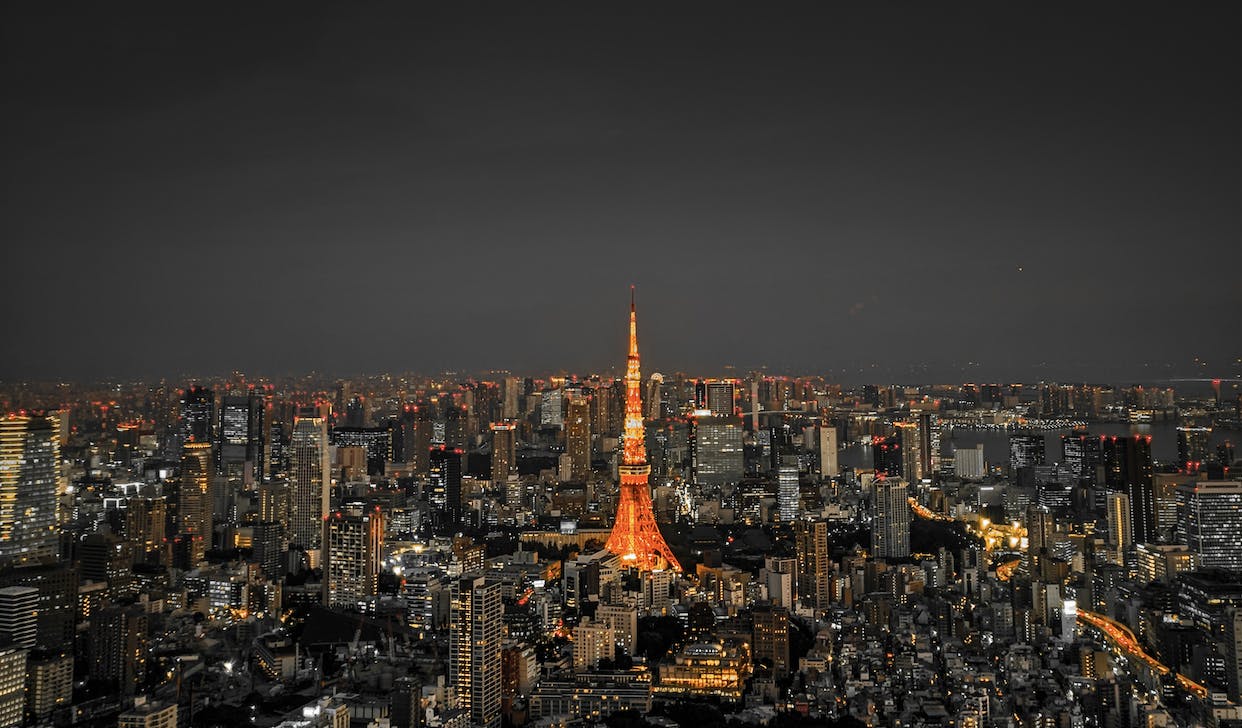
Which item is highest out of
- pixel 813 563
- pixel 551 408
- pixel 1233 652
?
pixel 551 408

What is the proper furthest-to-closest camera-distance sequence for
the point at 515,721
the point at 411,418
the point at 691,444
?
1. the point at 691,444
2. the point at 411,418
3. the point at 515,721

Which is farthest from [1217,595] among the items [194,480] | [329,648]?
[194,480]

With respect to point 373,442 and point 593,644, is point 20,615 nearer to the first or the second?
point 593,644

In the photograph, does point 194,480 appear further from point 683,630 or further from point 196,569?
→ point 683,630

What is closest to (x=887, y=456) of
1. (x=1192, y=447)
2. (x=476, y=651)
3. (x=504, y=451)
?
(x=504, y=451)

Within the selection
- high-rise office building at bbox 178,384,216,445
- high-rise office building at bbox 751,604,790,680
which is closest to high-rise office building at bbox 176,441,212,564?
high-rise office building at bbox 178,384,216,445
